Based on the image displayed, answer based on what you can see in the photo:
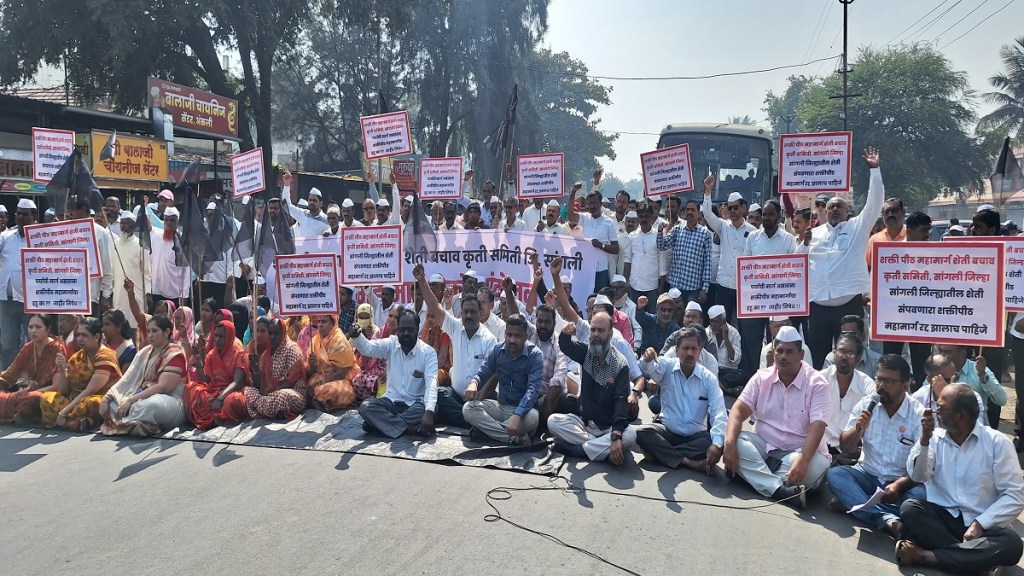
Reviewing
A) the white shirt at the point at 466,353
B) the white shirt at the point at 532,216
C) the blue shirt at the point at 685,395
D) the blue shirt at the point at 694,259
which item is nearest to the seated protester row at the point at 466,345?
the white shirt at the point at 466,353

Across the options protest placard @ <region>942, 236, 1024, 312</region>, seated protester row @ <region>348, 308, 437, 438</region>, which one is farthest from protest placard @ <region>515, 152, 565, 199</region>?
protest placard @ <region>942, 236, 1024, 312</region>

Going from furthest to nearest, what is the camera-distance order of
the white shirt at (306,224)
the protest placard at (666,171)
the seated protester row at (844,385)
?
the white shirt at (306,224) → the protest placard at (666,171) → the seated protester row at (844,385)

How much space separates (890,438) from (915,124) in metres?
33.1

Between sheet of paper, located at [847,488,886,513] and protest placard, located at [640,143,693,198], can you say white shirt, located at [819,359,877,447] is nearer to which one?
sheet of paper, located at [847,488,886,513]

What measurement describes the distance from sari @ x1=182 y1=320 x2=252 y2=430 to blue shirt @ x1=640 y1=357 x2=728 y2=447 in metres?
3.77

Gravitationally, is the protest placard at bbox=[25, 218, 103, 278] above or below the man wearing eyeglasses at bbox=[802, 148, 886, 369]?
above

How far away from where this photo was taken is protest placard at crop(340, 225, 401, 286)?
7.67 meters

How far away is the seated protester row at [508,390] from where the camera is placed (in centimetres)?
635

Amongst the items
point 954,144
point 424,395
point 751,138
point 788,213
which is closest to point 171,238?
point 424,395

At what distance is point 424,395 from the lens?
7.08 meters

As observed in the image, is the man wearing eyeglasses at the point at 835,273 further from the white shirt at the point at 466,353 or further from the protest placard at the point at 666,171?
the white shirt at the point at 466,353

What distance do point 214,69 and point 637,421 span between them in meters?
22.7

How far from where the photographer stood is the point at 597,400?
613 centimetres

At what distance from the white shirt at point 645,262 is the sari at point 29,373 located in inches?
251
